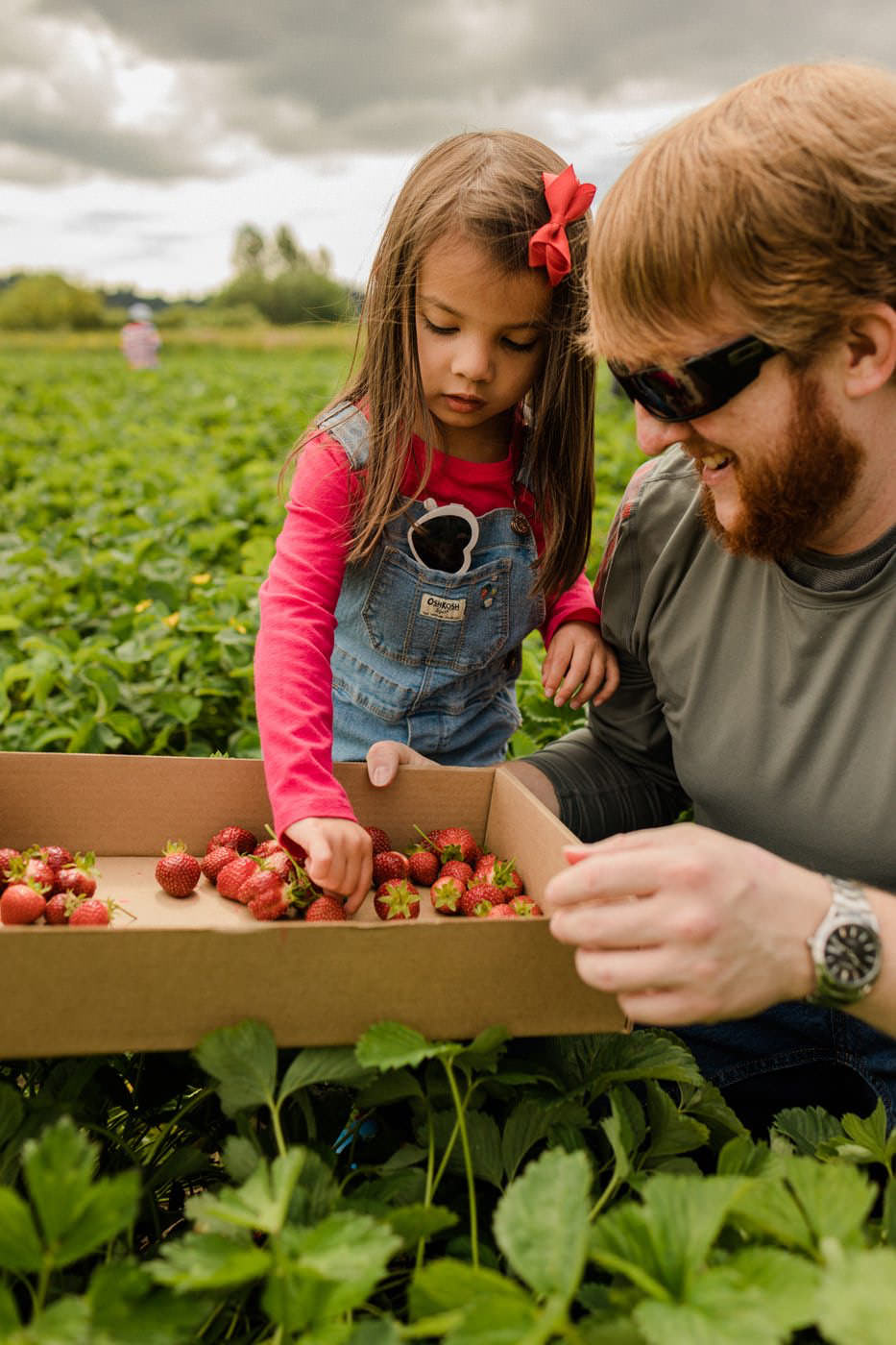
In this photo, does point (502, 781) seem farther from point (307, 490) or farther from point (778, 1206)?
point (778, 1206)

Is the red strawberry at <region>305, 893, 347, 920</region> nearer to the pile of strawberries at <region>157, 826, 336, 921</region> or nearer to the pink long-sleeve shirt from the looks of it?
the pile of strawberries at <region>157, 826, 336, 921</region>

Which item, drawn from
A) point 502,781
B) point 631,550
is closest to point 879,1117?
point 502,781

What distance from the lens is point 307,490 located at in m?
2.08

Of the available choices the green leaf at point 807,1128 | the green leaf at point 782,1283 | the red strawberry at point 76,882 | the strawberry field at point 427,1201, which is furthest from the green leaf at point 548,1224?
the red strawberry at point 76,882

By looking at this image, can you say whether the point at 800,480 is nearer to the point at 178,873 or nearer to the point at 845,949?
the point at 845,949

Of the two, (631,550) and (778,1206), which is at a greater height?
(631,550)

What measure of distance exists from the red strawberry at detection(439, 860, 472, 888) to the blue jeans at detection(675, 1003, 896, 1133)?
0.57 meters

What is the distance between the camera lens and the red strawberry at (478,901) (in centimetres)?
160

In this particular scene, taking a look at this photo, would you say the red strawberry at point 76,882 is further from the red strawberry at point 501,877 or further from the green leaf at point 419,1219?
the green leaf at point 419,1219

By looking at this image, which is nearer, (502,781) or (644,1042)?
(644,1042)

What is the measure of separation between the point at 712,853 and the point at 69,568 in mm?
3691

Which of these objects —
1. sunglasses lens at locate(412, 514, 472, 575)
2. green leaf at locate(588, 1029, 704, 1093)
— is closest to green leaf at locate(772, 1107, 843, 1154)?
green leaf at locate(588, 1029, 704, 1093)

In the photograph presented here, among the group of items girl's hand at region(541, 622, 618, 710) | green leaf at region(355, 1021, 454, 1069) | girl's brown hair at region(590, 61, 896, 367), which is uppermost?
girl's brown hair at region(590, 61, 896, 367)

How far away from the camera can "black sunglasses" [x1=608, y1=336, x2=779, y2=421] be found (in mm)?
1454
